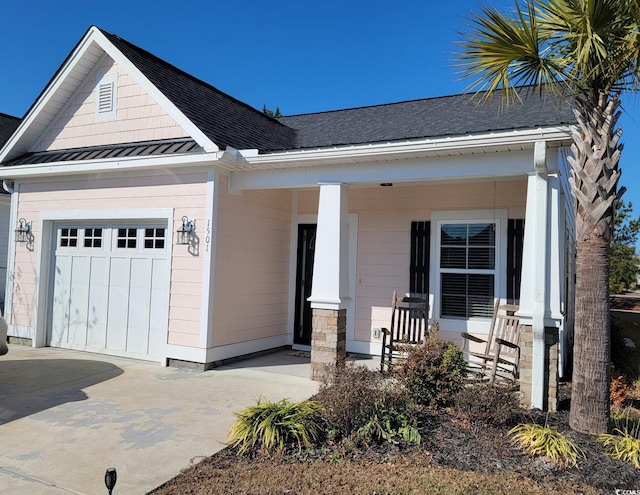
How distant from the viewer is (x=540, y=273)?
17.0 feet

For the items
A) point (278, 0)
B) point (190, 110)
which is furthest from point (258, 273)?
point (278, 0)

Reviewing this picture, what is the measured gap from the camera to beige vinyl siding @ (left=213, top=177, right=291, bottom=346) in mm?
7176

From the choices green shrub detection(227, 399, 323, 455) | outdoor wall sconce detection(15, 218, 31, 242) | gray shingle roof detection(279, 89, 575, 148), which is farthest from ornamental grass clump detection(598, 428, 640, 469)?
outdoor wall sconce detection(15, 218, 31, 242)

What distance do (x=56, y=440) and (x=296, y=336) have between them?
5097 millimetres

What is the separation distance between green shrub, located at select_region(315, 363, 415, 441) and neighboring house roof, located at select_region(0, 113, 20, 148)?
12515mm

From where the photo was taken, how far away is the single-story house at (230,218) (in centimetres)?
650

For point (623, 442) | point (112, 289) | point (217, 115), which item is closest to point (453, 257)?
point (623, 442)

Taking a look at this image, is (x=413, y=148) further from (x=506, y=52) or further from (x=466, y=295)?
(x=466, y=295)

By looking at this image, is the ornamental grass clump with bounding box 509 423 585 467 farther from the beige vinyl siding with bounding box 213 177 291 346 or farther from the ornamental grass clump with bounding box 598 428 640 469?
the beige vinyl siding with bounding box 213 177 291 346

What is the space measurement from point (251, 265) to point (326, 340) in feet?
7.51

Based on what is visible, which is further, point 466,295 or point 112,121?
point 112,121

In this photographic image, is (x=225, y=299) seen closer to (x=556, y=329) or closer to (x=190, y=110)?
(x=190, y=110)

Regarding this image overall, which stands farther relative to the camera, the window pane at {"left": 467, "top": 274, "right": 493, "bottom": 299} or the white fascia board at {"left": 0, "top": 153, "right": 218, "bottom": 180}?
the window pane at {"left": 467, "top": 274, "right": 493, "bottom": 299}

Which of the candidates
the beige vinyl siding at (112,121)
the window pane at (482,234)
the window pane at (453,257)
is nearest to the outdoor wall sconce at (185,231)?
the beige vinyl siding at (112,121)
